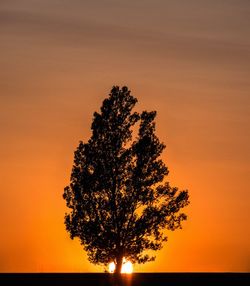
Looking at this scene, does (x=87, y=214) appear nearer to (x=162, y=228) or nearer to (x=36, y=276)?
(x=162, y=228)

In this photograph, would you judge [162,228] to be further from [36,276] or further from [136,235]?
[36,276]

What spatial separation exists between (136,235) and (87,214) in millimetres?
4276

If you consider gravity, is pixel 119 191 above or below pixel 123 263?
above

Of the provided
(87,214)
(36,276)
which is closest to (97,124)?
(87,214)

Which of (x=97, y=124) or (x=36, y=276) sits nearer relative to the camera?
(x=97, y=124)

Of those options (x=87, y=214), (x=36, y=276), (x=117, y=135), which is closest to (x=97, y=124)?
(x=117, y=135)

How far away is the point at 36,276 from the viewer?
9856cm

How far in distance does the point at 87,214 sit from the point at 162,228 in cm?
614

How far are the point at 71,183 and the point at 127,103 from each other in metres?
8.02

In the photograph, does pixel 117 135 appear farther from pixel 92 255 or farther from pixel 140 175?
pixel 92 255

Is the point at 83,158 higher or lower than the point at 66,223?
higher

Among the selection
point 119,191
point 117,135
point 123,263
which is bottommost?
point 123,263

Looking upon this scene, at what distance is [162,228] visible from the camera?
69625 millimetres

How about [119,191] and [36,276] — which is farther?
[36,276]
